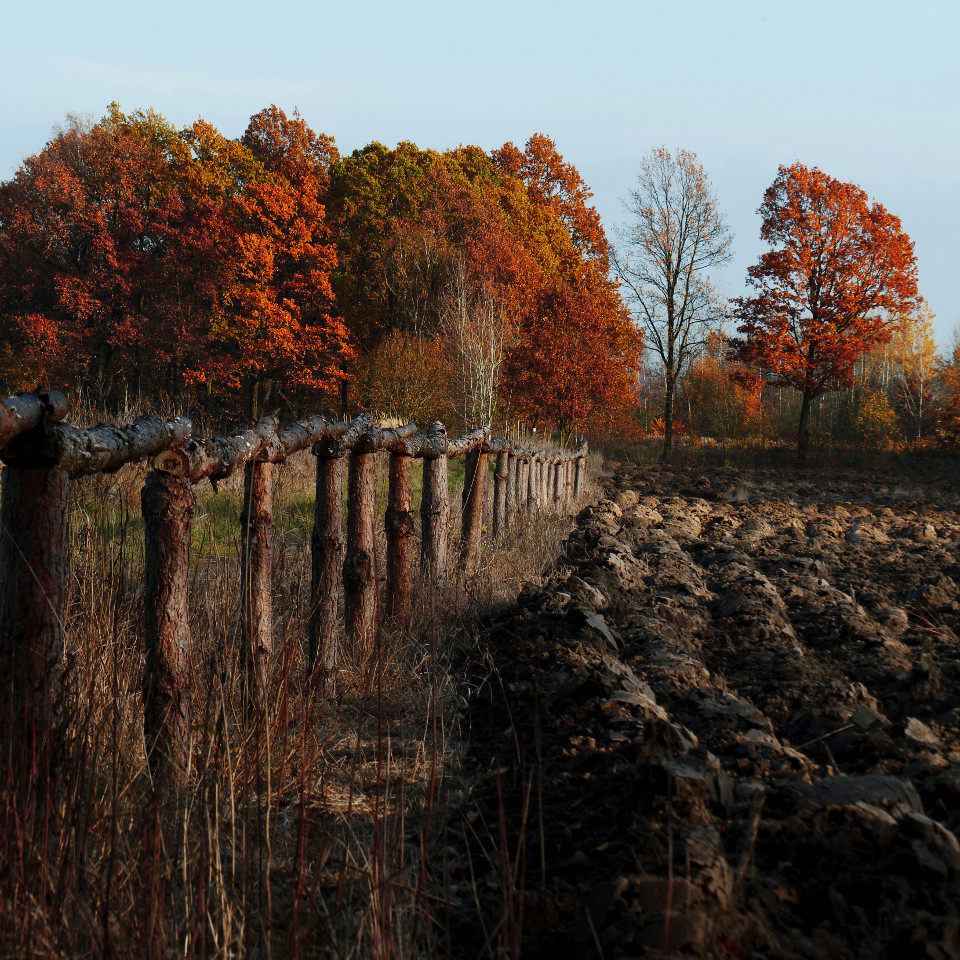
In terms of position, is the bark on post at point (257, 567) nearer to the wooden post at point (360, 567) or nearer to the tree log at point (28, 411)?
the wooden post at point (360, 567)

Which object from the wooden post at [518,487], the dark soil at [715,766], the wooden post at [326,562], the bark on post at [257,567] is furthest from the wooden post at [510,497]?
the bark on post at [257,567]

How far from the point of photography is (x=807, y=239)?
33156 mm

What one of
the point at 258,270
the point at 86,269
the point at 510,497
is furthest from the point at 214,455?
the point at 86,269

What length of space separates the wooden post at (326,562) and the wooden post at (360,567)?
25cm

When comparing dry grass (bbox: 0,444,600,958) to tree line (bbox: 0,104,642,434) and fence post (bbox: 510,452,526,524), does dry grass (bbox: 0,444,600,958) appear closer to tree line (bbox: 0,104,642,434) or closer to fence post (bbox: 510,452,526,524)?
fence post (bbox: 510,452,526,524)

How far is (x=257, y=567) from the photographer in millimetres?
4023

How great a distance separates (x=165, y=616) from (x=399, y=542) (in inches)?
101

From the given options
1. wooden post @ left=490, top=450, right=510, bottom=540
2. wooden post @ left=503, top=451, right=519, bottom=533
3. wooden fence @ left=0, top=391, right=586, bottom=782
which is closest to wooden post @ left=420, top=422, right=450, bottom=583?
wooden fence @ left=0, top=391, right=586, bottom=782

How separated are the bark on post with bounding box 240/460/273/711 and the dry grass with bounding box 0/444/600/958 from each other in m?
0.12

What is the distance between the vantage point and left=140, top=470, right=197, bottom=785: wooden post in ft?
10.6

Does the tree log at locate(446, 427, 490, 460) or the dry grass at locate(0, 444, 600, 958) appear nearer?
the dry grass at locate(0, 444, 600, 958)

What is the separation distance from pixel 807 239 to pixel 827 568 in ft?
93.4

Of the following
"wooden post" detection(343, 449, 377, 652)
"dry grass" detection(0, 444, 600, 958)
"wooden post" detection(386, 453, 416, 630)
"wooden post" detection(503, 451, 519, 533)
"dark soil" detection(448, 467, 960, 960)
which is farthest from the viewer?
"wooden post" detection(503, 451, 519, 533)

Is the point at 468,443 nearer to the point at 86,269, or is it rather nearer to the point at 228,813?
the point at 228,813
